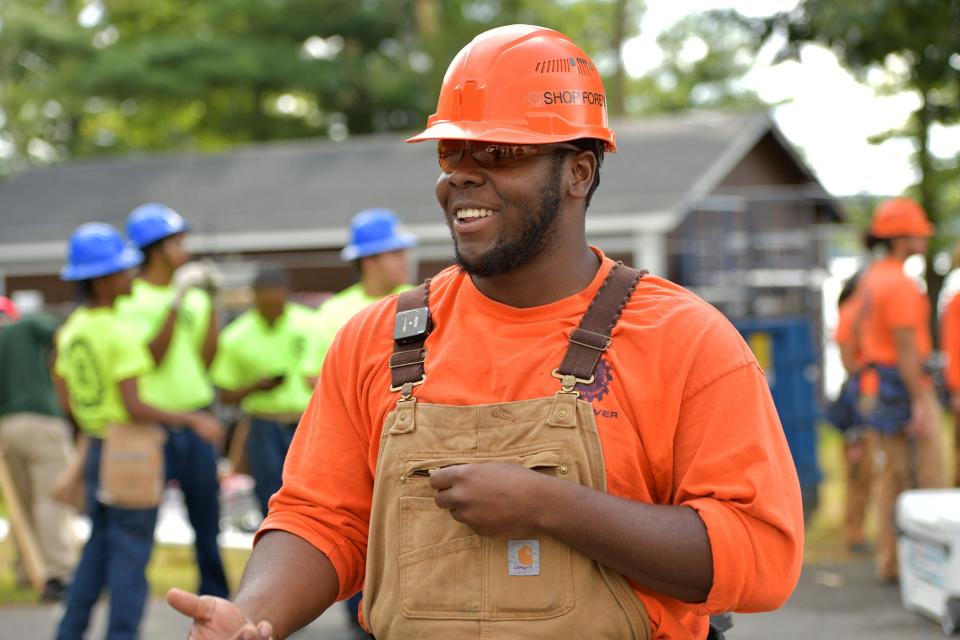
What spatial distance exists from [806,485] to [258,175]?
17.4 m

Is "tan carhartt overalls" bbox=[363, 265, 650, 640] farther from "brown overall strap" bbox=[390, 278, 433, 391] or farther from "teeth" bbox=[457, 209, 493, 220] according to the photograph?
"teeth" bbox=[457, 209, 493, 220]

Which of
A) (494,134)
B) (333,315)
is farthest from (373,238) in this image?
(494,134)

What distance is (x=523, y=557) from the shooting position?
2252 millimetres

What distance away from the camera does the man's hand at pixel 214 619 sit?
2.17 meters

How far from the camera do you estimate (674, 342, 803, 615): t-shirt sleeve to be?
2.19 m

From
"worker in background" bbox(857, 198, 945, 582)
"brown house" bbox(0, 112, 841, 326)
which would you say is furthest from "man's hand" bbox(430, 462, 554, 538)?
"brown house" bbox(0, 112, 841, 326)

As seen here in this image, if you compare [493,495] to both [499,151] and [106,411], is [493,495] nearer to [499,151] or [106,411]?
[499,151]

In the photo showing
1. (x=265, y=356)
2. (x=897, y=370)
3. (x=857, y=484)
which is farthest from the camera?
(x=857, y=484)

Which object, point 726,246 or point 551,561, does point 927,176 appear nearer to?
point 726,246

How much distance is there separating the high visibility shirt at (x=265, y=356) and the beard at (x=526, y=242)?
217 inches

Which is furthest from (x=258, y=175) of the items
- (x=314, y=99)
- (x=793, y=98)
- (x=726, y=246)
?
(x=726, y=246)

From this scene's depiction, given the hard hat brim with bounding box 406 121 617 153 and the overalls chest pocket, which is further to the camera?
the hard hat brim with bounding box 406 121 617 153

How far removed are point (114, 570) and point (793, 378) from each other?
6198mm

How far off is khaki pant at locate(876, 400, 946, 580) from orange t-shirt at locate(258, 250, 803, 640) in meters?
6.22
